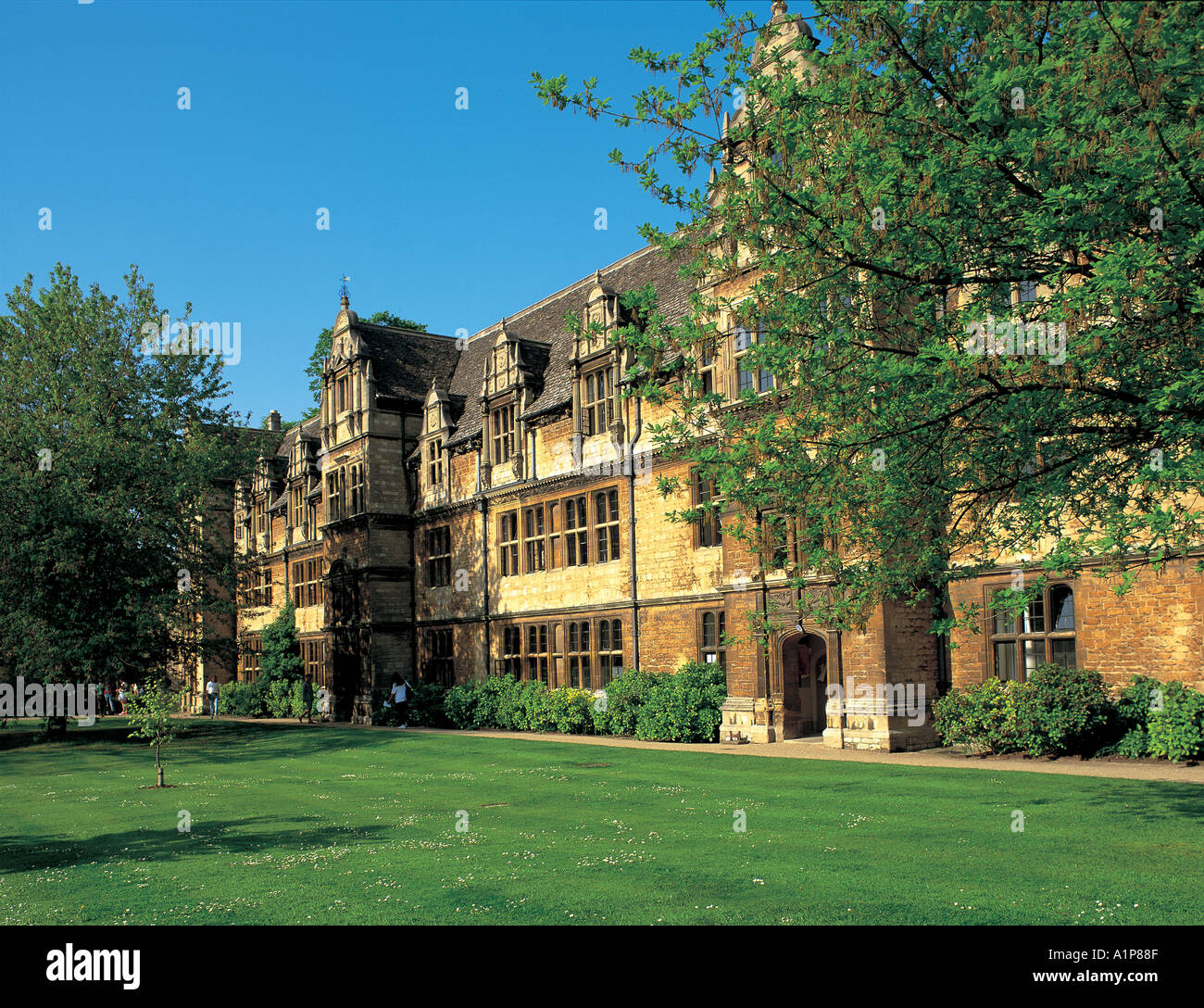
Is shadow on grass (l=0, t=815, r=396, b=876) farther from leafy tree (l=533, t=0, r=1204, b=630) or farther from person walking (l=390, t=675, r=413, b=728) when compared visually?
person walking (l=390, t=675, r=413, b=728)

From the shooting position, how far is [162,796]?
1777cm

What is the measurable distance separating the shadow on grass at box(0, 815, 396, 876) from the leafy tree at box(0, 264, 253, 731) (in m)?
19.4

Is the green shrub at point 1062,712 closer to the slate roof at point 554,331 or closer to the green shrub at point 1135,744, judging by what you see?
the green shrub at point 1135,744

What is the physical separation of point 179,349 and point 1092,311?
32589 mm

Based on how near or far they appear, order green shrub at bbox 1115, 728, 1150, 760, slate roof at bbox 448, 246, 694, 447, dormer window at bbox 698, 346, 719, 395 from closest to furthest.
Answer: green shrub at bbox 1115, 728, 1150, 760 → dormer window at bbox 698, 346, 719, 395 → slate roof at bbox 448, 246, 694, 447

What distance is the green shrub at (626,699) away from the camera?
86.0 feet

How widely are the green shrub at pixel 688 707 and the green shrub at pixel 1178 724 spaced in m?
9.69

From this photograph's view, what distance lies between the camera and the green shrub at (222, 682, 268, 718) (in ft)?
162

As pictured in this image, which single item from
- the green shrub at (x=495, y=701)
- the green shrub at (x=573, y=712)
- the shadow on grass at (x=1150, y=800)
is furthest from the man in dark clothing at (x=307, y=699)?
the shadow on grass at (x=1150, y=800)

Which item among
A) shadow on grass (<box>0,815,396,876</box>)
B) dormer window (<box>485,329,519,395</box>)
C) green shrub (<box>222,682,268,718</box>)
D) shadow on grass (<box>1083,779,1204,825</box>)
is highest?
dormer window (<box>485,329,519,395</box>)

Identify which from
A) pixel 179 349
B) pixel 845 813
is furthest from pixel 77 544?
pixel 845 813

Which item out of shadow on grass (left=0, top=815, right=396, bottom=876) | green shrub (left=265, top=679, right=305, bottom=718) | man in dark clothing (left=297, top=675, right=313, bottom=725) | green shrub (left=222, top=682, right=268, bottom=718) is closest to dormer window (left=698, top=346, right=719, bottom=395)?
shadow on grass (left=0, top=815, right=396, bottom=876)

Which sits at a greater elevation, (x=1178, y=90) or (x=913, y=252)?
(x=1178, y=90)

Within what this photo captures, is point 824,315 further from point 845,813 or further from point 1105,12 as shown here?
point 845,813
